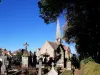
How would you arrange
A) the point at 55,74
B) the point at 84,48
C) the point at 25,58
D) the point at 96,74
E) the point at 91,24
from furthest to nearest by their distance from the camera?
the point at 25,58
the point at 84,48
the point at 91,24
the point at 55,74
the point at 96,74

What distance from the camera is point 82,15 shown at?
2259 cm

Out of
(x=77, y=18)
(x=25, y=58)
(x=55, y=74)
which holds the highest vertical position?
(x=77, y=18)

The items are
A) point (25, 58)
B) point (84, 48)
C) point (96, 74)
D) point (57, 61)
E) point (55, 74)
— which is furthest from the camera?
point (57, 61)

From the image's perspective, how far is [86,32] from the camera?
26.2 meters

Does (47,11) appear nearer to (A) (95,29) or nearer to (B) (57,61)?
(A) (95,29)

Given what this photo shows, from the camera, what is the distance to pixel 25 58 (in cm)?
3766

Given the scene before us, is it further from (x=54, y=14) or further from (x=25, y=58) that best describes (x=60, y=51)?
(x=54, y=14)

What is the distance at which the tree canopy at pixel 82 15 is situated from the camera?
63.2 ft

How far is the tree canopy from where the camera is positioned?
19.3m

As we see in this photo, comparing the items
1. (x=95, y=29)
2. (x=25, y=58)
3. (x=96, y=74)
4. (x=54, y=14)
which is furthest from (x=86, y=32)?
(x=96, y=74)

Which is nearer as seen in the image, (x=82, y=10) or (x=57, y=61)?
(x=82, y=10)

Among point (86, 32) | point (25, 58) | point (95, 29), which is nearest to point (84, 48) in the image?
point (86, 32)

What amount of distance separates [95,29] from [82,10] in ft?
10.9

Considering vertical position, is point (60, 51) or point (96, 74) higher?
point (60, 51)
